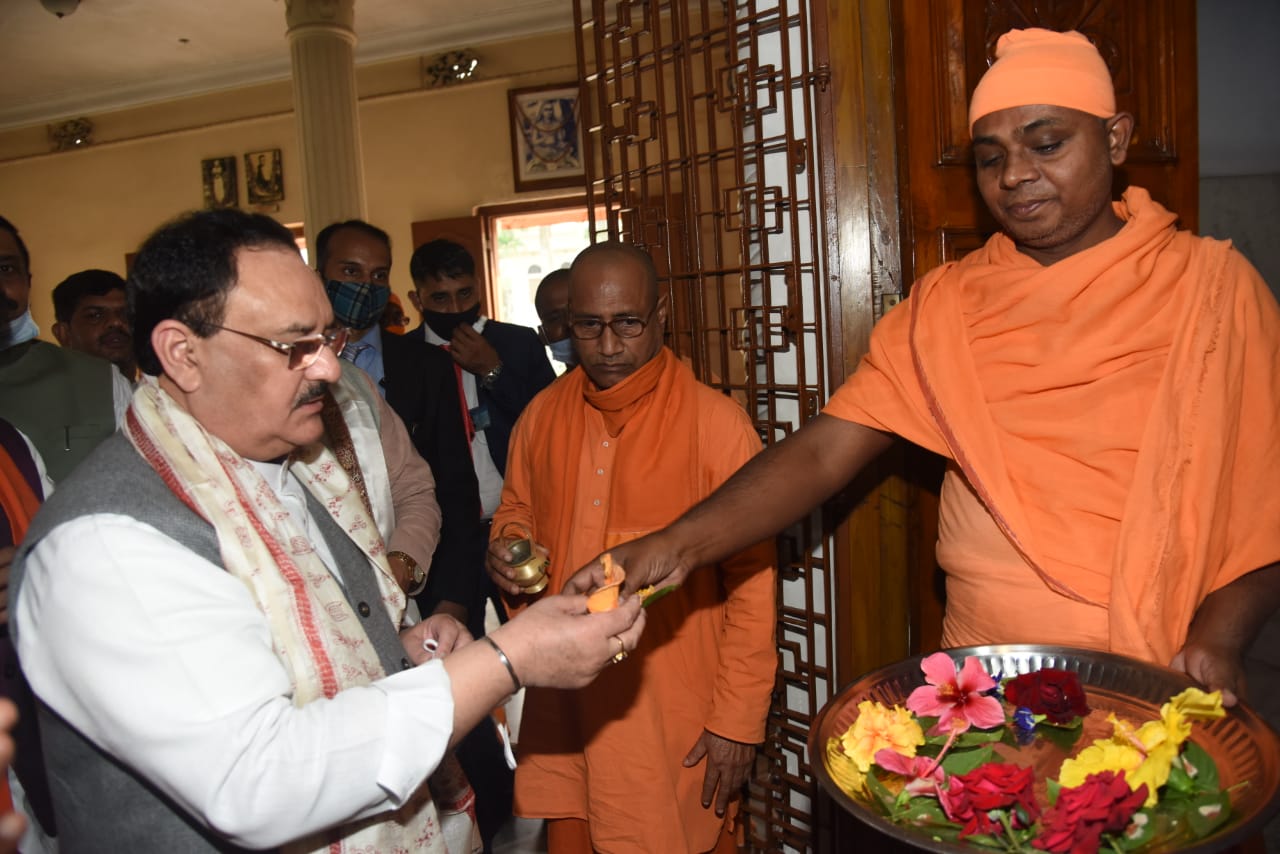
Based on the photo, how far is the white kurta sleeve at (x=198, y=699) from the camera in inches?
48.9

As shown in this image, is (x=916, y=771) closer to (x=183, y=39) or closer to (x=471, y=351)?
(x=471, y=351)

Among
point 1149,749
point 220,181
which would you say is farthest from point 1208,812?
point 220,181

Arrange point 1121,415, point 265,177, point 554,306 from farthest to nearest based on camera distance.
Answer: point 265,177 < point 554,306 < point 1121,415

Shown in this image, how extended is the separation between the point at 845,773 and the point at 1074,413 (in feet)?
2.94

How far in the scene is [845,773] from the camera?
1.34 metres

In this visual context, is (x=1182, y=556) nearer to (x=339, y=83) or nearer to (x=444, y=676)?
(x=444, y=676)

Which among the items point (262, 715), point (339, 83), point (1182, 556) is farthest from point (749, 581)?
point (339, 83)

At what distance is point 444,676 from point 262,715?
26 centimetres

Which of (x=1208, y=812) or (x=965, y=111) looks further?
(x=965, y=111)

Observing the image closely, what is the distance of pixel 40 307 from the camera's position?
12.6 m

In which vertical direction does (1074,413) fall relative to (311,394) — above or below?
below

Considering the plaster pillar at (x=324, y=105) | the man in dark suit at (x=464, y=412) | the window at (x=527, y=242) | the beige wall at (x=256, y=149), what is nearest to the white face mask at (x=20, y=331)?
the man in dark suit at (x=464, y=412)

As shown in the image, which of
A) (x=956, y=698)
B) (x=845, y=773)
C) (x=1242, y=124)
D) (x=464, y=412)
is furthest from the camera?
(x=1242, y=124)

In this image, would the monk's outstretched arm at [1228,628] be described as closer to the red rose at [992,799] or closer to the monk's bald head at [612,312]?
the red rose at [992,799]
